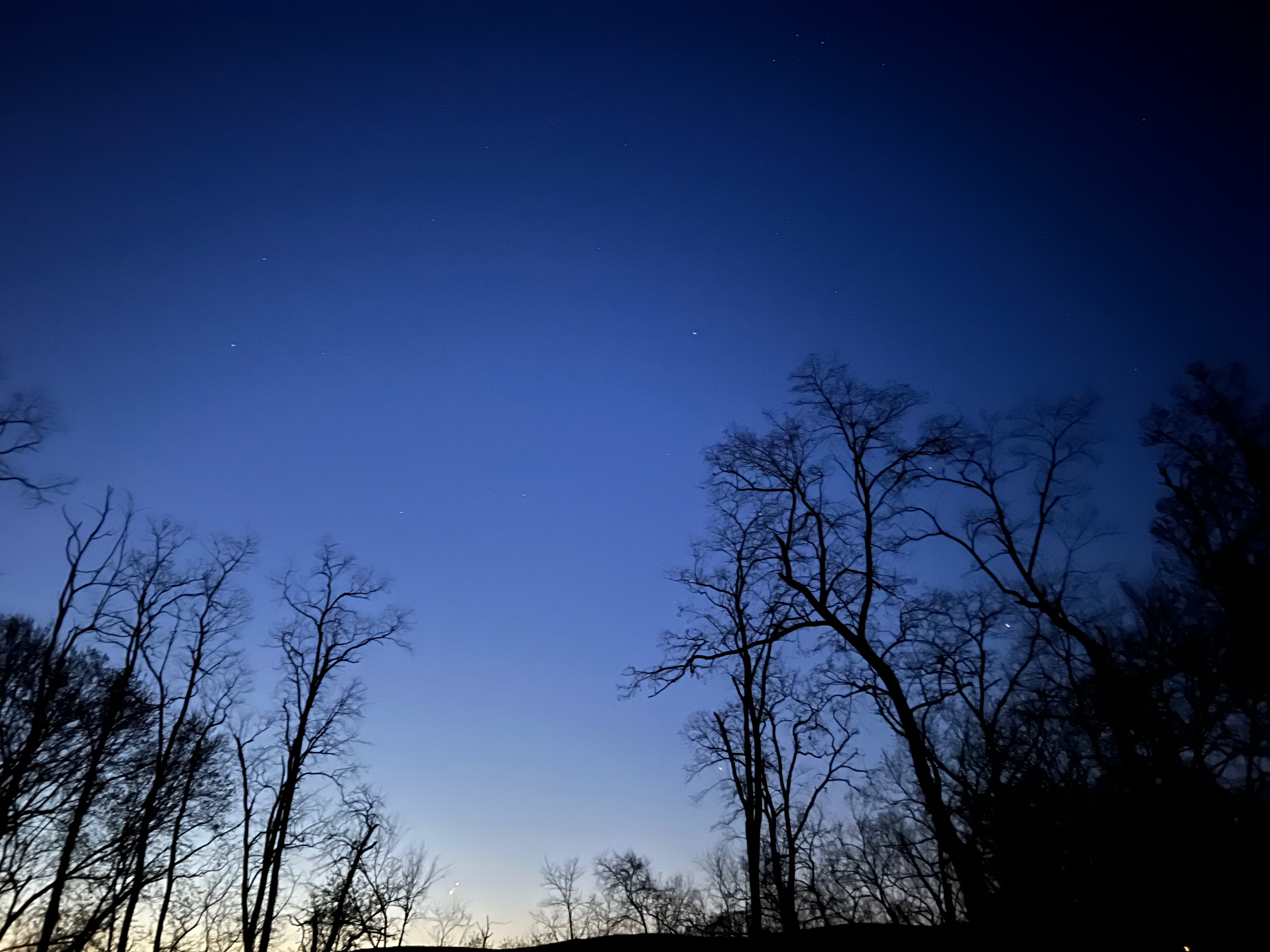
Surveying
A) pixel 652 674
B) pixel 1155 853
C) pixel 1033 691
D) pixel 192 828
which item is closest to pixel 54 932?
pixel 192 828

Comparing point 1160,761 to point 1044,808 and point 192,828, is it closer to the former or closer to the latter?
point 1044,808

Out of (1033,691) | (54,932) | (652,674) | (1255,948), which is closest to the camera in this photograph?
(1255,948)

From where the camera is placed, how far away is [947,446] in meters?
12.1

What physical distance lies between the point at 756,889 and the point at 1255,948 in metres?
8.97

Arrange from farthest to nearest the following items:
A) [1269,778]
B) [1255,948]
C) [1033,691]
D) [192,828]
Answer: [192,828] → [1033,691] → [1269,778] → [1255,948]

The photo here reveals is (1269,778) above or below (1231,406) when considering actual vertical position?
below

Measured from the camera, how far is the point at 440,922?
1548 inches

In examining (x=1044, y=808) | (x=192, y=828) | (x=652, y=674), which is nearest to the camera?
(x=1044, y=808)

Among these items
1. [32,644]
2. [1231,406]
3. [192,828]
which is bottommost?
[192,828]

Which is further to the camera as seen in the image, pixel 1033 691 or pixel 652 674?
pixel 1033 691

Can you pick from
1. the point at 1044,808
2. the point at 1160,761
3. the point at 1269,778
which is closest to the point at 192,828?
the point at 1044,808

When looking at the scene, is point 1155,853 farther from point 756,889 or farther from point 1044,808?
point 756,889

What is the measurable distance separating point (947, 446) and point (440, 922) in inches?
1740

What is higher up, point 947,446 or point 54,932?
point 947,446
